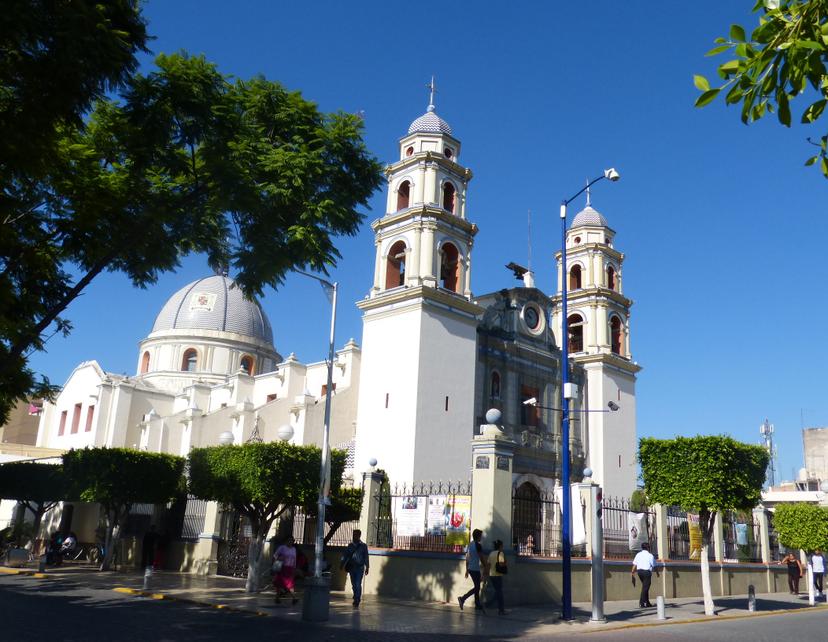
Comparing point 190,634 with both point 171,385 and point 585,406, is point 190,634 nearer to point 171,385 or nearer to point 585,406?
point 585,406

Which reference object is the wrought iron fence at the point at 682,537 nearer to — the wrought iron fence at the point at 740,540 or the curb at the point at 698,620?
the wrought iron fence at the point at 740,540

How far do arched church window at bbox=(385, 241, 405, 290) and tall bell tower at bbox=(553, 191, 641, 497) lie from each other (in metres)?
9.43

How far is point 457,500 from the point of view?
21562mm

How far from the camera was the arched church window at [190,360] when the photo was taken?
57.2 m

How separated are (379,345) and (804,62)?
2718 centimetres

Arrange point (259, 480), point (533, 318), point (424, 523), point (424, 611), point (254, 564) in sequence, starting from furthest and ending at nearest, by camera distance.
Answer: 1. point (533, 318)
2. point (424, 523)
3. point (259, 480)
4. point (254, 564)
5. point (424, 611)

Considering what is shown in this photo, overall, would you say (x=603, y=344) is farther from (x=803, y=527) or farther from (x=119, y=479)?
(x=119, y=479)

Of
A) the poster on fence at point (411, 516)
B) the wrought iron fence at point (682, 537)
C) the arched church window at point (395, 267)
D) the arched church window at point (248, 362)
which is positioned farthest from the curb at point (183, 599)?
the arched church window at point (248, 362)

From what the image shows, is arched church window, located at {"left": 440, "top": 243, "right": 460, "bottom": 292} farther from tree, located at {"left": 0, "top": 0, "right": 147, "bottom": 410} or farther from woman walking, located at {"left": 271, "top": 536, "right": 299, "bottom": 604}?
tree, located at {"left": 0, "top": 0, "right": 147, "bottom": 410}

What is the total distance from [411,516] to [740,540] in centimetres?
1522

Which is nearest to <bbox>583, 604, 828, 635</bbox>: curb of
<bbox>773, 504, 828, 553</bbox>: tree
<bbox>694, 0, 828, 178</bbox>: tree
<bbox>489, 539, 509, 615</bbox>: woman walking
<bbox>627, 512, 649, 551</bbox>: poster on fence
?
<bbox>489, 539, 509, 615</bbox>: woman walking

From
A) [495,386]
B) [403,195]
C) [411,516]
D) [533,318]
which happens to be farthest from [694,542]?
[403,195]

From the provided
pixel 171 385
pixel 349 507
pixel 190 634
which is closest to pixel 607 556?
pixel 349 507

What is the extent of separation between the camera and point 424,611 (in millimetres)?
17188
